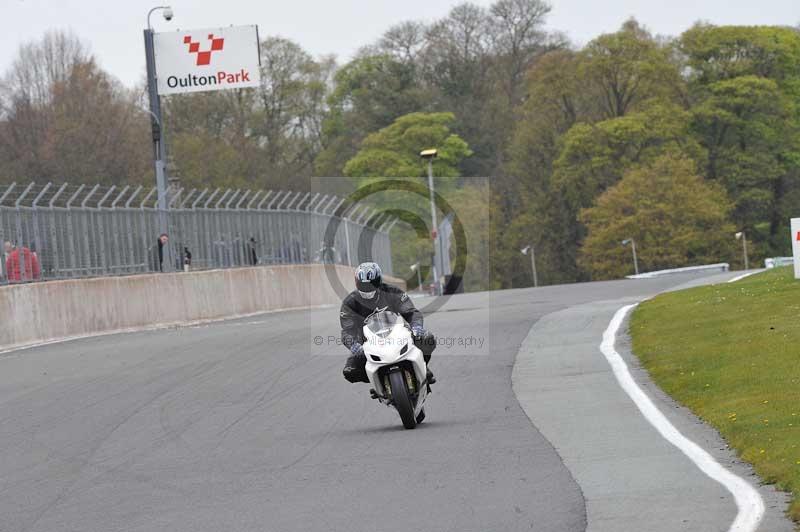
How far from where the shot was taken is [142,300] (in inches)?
1254

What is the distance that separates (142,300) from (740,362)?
18551 millimetres

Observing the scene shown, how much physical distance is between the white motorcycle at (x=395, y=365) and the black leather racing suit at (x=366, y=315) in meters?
0.12

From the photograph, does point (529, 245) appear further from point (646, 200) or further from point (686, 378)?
point (686, 378)

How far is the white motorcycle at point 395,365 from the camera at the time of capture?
12703 millimetres

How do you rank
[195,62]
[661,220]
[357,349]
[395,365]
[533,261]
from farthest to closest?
1. [533,261]
2. [661,220]
3. [195,62]
4. [357,349]
5. [395,365]

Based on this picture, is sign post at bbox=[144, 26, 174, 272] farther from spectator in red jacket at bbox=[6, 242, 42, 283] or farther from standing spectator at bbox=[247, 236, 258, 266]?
spectator in red jacket at bbox=[6, 242, 42, 283]

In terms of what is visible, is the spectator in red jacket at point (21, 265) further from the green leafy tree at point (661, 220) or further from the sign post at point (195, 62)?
the green leafy tree at point (661, 220)

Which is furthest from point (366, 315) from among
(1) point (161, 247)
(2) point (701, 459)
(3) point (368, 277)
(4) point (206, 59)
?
(4) point (206, 59)

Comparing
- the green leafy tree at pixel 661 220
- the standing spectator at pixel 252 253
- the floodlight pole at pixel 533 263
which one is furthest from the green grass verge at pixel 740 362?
the floodlight pole at pixel 533 263

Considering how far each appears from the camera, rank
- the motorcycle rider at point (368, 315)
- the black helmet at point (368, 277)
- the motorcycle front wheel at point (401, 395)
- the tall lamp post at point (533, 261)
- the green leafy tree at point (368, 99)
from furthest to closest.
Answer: the green leafy tree at point (368, 99), the tall lamp post at point (533, 261), the motorcycle rider at point (368, 315), the black helmet at point (368, 277), the motorcycle front wheel at point (401, 395)

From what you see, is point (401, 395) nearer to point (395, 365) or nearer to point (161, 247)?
point (395, 365)

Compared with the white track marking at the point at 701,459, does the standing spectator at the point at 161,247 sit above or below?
above

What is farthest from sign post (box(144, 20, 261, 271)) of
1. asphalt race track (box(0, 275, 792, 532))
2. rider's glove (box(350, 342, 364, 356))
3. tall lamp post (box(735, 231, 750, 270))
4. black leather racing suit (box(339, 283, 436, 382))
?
tall lamp post (box(735, 231, 750, 270))

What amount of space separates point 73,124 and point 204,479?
65874 millimetres
